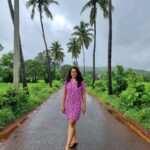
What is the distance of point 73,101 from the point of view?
9156 mm

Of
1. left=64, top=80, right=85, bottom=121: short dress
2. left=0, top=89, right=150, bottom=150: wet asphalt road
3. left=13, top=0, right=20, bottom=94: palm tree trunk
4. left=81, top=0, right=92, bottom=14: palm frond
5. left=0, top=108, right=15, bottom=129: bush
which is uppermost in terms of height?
left=81, top=0, right=92, bottom=14: palm frond

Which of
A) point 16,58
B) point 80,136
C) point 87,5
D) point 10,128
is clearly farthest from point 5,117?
point 87,5

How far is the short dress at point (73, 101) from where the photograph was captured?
9070mm

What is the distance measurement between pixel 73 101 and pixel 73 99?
0.16 ft

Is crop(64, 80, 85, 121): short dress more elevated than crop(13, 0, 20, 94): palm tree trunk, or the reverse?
crop(13, 0, 20, 94): palm tree trunk

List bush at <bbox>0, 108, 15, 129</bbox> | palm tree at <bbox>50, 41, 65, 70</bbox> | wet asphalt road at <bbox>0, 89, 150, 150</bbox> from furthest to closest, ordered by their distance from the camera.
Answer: palm tree at <bbox>50, 41, 65, 70</bbox>, bush at <bbox>0, 108, 15, 129</bbox>, wet asphalt road at <bbox>0, 89, 150, 150</bbox>

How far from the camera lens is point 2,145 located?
9781 mm

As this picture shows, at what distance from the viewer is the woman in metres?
9.06

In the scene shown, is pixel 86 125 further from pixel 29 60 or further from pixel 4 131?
pixel 29 60

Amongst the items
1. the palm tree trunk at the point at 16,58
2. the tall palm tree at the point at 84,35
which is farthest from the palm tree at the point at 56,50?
the palm tree trunk at the point at 16,58

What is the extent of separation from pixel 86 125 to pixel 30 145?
4178 mm

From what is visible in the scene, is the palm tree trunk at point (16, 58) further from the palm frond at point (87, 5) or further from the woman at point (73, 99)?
the palm frond at point (87, 5)

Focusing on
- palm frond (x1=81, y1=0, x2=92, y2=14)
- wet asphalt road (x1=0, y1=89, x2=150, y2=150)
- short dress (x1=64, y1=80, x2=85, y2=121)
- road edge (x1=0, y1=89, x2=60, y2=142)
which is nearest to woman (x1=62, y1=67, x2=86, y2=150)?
short dress (x1=64, y1=80, x2=85, y2=121)

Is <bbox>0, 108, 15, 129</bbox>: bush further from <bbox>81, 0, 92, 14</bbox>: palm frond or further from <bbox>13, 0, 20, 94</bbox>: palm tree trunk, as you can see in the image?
<bbox>81, 0, 92, 14</bbox>: palm frond
